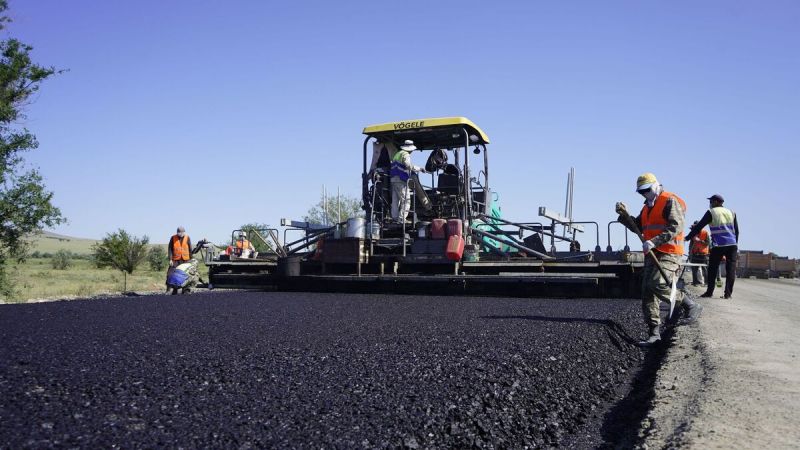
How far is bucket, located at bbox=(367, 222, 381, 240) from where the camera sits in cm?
1004

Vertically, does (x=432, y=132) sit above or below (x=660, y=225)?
above

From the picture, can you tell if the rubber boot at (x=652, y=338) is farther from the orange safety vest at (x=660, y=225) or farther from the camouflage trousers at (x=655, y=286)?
the orange safety vest at (x=660, y=225)

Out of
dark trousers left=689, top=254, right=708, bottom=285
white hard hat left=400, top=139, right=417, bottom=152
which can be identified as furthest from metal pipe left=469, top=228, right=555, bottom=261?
dark trousers left=689, top=254, right=708, bottom=285

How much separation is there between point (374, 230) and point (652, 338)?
5777 mm

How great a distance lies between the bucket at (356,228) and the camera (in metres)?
9.88

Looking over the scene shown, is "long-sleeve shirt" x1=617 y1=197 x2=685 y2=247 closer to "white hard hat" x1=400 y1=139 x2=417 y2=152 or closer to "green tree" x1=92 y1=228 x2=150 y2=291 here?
"white hard hat" x1=400 y1=139 x2=417 y2=152

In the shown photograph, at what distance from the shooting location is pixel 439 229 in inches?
372

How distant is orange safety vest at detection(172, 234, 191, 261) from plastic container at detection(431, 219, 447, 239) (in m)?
4.49

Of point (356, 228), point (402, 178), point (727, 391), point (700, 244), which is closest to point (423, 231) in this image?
point (402, 178)

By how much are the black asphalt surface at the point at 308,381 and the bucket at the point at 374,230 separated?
4800 mm

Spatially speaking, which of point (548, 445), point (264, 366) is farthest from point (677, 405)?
point (264, 366)

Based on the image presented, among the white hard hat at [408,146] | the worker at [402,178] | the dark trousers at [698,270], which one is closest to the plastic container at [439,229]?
the worker at [402,178]

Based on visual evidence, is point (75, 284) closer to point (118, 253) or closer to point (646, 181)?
point (118, 253)

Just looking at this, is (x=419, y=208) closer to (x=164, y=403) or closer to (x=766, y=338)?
(x=766, y=338)
